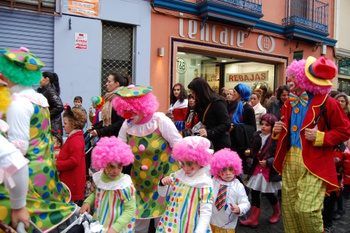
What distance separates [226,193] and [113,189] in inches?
43.8

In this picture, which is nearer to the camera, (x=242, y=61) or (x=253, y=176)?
(x=253, y=176)

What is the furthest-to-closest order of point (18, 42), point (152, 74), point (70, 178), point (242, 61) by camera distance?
1. point (242, 61)
2. point (152, 74)
3. point (18, 42)
4. point (70, 178)

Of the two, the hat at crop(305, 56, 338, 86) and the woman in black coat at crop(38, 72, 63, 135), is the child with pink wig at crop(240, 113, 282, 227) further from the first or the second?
the woman in black coat at crop(38, 72, 63, 135)

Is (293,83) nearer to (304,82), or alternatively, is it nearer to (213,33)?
(304,82)

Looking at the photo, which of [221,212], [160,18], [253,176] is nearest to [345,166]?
[253,176]

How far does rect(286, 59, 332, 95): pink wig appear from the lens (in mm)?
3123

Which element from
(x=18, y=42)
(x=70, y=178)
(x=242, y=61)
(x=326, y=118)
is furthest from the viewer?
(x=242, y=61)

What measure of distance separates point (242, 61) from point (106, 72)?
601 cm

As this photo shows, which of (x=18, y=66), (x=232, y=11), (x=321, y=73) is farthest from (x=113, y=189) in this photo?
(x=232, y=11)

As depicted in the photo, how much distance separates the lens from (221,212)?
315cm

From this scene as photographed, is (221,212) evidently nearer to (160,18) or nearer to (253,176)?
(253,176)

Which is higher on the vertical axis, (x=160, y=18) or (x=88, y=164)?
(x=160, y=18)

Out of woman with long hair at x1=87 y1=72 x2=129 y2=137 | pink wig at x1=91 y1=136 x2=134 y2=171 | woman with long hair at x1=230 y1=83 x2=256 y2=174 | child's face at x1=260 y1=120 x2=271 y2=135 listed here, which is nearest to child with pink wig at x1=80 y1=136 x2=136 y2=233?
pink wig at x1=91 y1=136 x2=134 y2=171

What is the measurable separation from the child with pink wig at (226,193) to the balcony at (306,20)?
36.3ft
